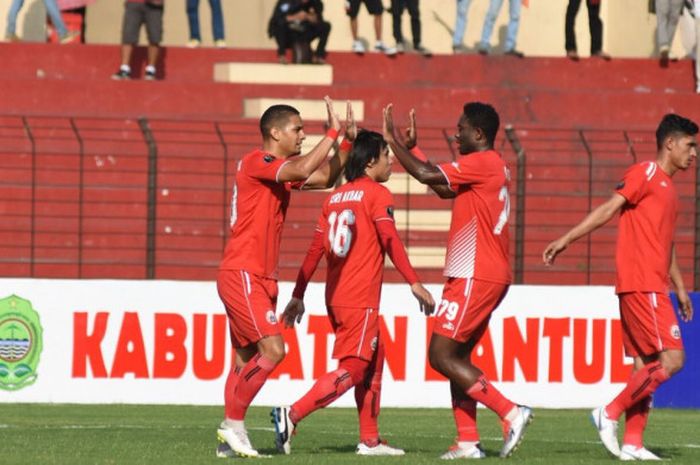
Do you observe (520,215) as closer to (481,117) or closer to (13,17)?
(481,117)

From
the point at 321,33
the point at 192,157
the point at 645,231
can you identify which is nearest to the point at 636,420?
the point at 645,231

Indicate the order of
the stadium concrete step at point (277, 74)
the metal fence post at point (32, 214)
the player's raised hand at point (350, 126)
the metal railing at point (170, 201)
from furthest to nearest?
the stadium concrete step at point (277, 74), the metal railing at point (170, 201), the metal fence post at point (32, 214), the player's raised hand at point (350, 126)

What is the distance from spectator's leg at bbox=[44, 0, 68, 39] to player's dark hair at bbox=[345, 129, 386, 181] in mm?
13404

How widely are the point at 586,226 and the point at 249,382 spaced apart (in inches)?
93.4

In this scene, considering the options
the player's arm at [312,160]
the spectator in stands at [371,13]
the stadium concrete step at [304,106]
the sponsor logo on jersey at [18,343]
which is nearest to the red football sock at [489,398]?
the player's arm at [312,160]

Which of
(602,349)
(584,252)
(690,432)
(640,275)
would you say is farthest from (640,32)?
(640,275)

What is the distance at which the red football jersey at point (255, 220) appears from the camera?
448 inches

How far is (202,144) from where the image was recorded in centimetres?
2219

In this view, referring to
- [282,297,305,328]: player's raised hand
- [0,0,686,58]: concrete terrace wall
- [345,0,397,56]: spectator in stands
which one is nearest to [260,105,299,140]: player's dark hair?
[282,297,305,328]: player's raised hand

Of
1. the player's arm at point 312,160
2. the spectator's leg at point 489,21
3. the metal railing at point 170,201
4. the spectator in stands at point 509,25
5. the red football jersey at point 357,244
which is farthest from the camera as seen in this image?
the spectator in stands at point 509,25

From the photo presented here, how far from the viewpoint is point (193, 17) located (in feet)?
82.4

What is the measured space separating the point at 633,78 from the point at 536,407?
9.37 m

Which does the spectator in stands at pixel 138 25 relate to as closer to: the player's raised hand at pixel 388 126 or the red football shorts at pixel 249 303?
the red football shorts at pixel 249 303

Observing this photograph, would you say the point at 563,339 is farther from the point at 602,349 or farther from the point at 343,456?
the point at 343,456
